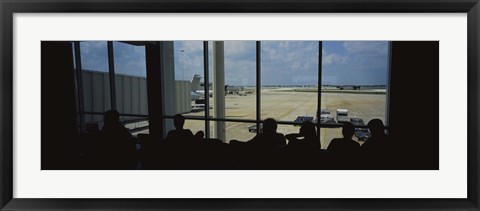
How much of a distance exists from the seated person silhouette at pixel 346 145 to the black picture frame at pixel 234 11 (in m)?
1.95

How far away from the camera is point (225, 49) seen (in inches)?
360

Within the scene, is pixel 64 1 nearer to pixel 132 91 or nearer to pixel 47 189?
pixel 47 189

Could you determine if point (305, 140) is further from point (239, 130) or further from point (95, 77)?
point (95, 77)

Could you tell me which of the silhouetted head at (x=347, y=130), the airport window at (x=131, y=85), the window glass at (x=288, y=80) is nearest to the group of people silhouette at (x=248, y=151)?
the silhouetted head at (x=347, y=130)

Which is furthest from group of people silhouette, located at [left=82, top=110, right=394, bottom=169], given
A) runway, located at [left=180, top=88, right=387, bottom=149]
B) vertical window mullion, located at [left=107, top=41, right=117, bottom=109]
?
vertical window mullion, located at [left=107, top=41, right=117, bottom=109]

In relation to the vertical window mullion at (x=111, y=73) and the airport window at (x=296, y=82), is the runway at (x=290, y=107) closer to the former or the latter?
the airport window at (x=296, y=82)

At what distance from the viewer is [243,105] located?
330 inches

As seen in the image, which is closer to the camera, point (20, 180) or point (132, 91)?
point (20, 180)

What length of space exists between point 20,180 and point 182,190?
140 cm

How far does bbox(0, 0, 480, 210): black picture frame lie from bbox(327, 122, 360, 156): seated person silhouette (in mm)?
1946

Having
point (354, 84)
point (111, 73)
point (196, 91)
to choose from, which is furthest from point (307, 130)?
point (111, 73)

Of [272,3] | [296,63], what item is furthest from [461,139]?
[296,63]

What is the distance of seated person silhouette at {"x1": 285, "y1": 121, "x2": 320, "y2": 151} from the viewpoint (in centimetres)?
546

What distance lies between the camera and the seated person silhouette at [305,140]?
5465 millimetres
